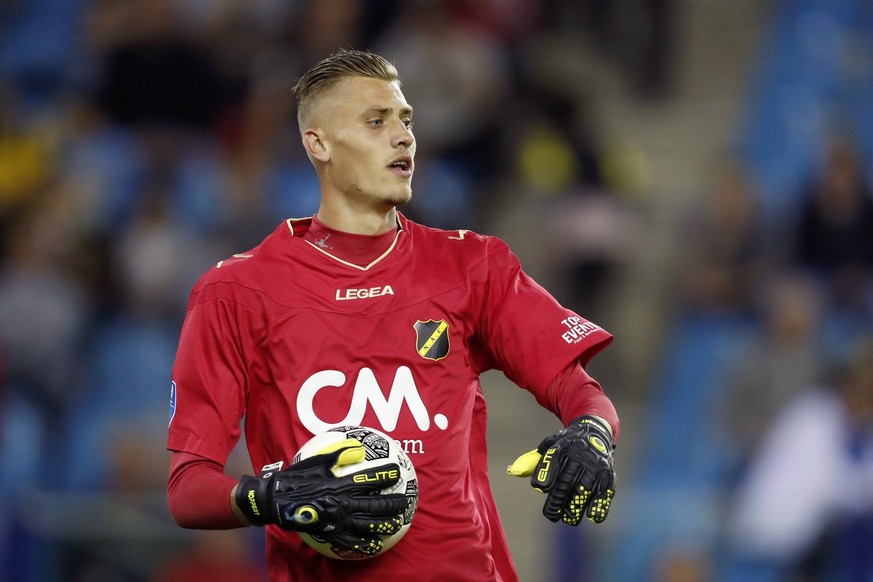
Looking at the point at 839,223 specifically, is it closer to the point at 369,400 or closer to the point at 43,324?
the point at 43,324

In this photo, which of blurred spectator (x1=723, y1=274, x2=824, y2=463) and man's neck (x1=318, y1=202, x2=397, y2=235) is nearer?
man's neck (x1=318, y1=202, x2=397, y2=235)

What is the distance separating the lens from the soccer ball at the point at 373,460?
3.56 metres

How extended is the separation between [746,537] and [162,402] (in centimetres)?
376

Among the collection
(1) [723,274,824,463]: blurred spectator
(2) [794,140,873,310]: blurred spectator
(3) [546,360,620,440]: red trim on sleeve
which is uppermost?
(2) [794,140,873,310]: blurred spectator

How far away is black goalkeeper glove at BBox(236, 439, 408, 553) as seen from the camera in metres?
3.44

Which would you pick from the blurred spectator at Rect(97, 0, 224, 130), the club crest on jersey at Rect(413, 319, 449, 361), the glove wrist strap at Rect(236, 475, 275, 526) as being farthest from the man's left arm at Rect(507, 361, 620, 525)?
the blurred spectator at Rect(97, 0, 224, 130)

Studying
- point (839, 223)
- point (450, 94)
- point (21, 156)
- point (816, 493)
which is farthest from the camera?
point (21, 156)

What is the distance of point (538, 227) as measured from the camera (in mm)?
10914

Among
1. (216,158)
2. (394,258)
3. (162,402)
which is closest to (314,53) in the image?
(216,158)

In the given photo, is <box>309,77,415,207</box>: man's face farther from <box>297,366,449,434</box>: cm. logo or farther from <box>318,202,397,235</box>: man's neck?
<box>297,366,449,434</box>: cm. logo

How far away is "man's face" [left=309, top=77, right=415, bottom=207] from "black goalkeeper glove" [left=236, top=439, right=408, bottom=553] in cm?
81

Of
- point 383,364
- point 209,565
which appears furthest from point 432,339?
point 209,565

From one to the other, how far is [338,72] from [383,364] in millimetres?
825

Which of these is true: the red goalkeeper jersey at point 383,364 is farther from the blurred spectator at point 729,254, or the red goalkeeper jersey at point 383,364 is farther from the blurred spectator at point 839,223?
the blurred spectator at point 839,223
